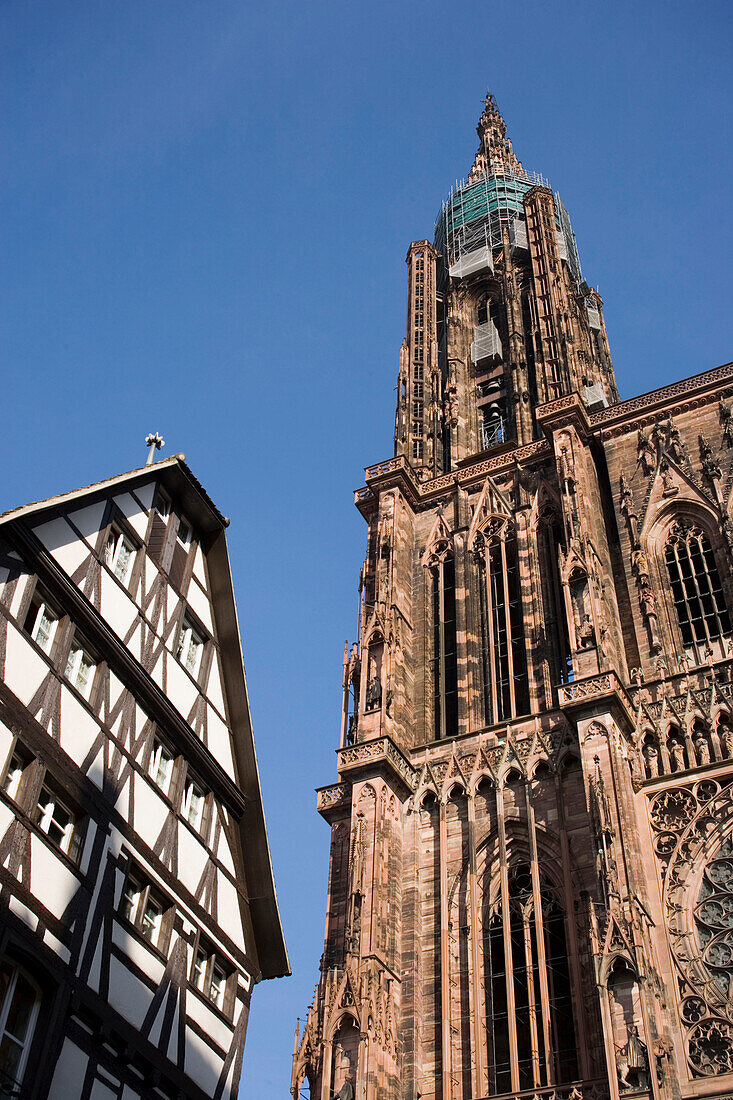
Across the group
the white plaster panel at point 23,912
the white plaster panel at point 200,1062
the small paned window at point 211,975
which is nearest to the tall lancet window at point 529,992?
the small paned window at point 211,975

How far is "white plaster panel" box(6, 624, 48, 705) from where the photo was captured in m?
14.1

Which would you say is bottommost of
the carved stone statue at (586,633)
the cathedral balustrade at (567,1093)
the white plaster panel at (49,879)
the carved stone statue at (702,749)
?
the white plaster panel at (49,879)

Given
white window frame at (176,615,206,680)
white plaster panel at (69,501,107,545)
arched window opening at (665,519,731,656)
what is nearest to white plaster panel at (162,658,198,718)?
white window frame at (176,615,206,680)

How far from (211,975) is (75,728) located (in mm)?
4231

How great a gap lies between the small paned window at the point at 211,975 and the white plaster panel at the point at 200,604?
16.4 feet

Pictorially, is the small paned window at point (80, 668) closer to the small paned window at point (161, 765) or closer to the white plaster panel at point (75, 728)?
the white plaster panel at point (75, 728)

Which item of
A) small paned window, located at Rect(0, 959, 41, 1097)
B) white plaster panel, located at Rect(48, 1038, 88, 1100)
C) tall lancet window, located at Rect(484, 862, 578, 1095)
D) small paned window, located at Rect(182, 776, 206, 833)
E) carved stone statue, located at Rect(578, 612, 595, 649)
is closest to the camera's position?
small paned window, located at Rect(0, 959, 41, 1097)

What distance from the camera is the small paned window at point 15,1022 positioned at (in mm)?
12094

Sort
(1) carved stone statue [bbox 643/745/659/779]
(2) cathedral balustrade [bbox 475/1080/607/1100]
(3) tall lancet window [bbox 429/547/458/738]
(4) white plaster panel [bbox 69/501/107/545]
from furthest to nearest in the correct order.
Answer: (3) tall lancet window [bbox 429/547/458/738]
(1) carved stone statue [bbox 643/745/659/779]
(2) cathedral balustrade [bbox 475/1080/607/1100]
(4) white plaster panel [bbox 69/501/107/545]

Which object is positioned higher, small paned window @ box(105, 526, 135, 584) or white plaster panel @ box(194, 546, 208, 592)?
white plaster panel @ box(194, 546, 208, 592)

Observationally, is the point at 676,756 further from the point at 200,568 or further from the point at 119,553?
the point at 119,553

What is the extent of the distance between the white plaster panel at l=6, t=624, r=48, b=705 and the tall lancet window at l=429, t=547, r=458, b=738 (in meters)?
14.9

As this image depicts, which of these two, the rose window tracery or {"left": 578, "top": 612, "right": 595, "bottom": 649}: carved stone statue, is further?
{"left": 578, "top": 612, "right": 595, "bottom": 649}: carved stone statue

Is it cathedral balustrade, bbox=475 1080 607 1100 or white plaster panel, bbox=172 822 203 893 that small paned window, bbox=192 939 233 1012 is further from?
cathedral balustrade, bbox=475 1080 607 1100
